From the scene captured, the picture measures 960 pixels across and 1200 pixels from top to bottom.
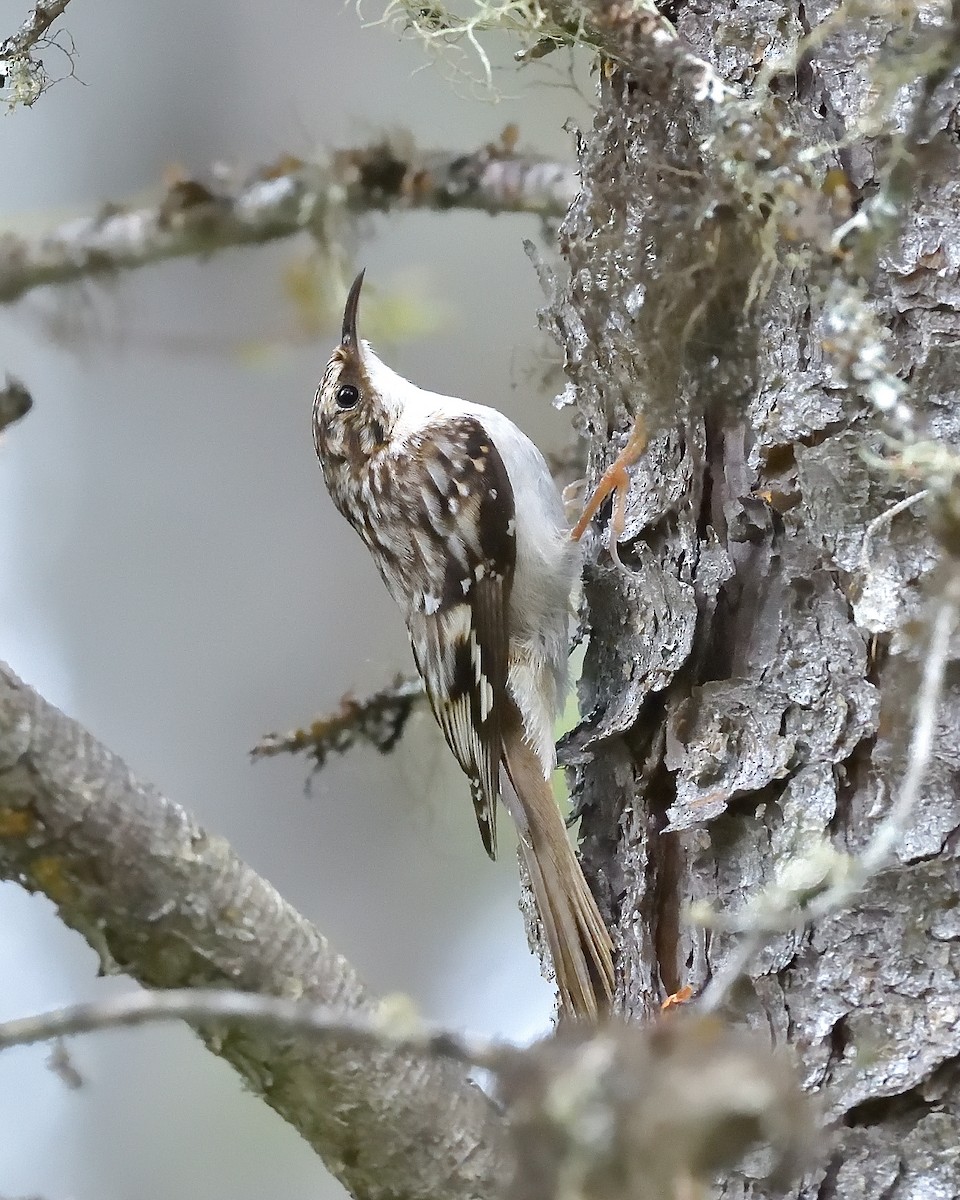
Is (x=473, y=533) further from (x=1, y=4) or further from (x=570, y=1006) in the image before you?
(x=1, y=4)

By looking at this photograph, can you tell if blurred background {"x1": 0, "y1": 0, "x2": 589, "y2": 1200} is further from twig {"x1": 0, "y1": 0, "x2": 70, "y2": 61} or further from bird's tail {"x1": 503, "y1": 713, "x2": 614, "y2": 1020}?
twig {"x1": 0, "y1": 0, "x2": 70, "y2": 61}

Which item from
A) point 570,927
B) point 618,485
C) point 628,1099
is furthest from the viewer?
point 618,485

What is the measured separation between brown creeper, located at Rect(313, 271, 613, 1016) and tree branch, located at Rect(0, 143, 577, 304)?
19cm

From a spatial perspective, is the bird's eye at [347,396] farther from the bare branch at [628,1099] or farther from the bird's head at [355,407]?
the bare branch at [628,1099]

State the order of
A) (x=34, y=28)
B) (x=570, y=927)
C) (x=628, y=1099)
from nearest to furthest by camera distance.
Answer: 1. (x=628, y=1099)
2. (x=34, y=28)
3. (x=570, y=927)

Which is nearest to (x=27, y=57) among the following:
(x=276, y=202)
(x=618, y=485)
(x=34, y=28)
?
(x=34, y=28)

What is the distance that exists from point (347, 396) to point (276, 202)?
44 centimetres

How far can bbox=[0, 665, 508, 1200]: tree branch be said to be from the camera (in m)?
0.96

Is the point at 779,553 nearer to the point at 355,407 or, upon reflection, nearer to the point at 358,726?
the point at 358,726

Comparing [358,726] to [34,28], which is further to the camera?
[358,726]

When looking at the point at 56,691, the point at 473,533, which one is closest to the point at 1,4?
the point at 56,691

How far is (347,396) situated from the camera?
8.46 ft

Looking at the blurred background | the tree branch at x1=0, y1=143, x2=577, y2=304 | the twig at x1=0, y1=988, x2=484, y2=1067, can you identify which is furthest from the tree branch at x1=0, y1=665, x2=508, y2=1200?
the blurred background

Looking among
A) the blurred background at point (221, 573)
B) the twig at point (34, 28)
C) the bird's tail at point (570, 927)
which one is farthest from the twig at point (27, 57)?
the blurred background at point (221, 573)
